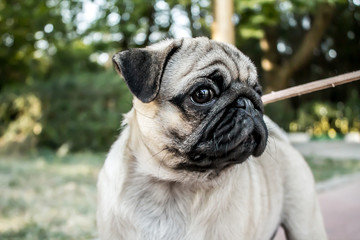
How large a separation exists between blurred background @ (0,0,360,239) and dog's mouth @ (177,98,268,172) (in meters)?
3.05

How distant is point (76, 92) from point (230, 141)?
11.3m

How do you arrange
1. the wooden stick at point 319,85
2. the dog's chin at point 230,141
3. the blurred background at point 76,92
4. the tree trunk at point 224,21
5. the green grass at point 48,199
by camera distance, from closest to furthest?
the dog's chin at point 230,141 < the wooden stick at point 319,85 < the green grass at point 48,199 < the blurred background at point 76,92 < the tree trunk at point 224,21

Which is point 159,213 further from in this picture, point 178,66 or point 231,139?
point 178,66

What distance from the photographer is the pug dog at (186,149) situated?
2.64 metres

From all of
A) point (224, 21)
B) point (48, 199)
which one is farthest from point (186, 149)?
point (224, 21)

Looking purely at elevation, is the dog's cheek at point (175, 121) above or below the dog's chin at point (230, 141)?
above

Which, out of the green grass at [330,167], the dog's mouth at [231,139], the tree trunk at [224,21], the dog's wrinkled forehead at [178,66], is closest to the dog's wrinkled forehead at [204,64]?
the dog's wrinkled forehead at [178,66]

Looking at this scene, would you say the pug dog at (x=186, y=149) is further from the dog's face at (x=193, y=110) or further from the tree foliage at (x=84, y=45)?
the tree foliage at (x=84, y=45)

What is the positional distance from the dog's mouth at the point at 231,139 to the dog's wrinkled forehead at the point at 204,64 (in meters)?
0.23

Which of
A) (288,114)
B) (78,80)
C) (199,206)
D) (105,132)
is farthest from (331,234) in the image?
(288,114)

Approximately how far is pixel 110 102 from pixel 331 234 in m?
8.91

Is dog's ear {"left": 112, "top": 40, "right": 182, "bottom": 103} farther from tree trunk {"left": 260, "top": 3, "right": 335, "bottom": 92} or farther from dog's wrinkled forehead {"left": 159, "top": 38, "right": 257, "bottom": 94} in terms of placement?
tree trunk {"left": 260, "top": 3, "right": 335, "bottom": 92}

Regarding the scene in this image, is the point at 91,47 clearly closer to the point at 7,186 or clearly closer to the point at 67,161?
the point at 67,161

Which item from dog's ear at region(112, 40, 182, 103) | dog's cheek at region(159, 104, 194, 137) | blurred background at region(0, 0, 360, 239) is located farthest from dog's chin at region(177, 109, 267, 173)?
blurred background at region(0, 0, 360, 239)
